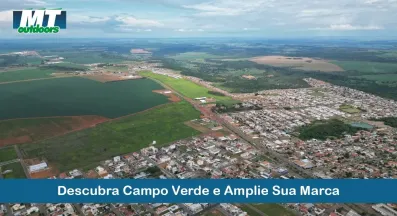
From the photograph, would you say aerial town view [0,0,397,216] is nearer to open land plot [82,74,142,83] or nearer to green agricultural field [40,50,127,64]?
open land plot [82,74,142,83]

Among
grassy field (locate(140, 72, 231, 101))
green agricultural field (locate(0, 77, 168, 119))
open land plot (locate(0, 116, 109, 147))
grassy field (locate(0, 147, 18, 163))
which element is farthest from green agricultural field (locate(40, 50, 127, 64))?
grassy field (locate(0, 147, 18, 163))

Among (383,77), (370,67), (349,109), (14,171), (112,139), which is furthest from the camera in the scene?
(370,67)

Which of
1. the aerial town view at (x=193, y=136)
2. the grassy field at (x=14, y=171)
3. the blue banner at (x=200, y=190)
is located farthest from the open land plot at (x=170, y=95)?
the blue banner at (x=200, y=190)

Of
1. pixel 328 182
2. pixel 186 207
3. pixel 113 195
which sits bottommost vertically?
pixel 186 207

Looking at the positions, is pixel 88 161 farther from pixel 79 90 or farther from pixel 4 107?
pixel 79 90

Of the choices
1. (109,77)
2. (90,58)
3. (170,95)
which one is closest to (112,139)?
(170,95)

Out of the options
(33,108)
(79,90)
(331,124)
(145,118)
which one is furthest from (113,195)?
(79,90)

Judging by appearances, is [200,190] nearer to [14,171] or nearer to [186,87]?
[14,171]
